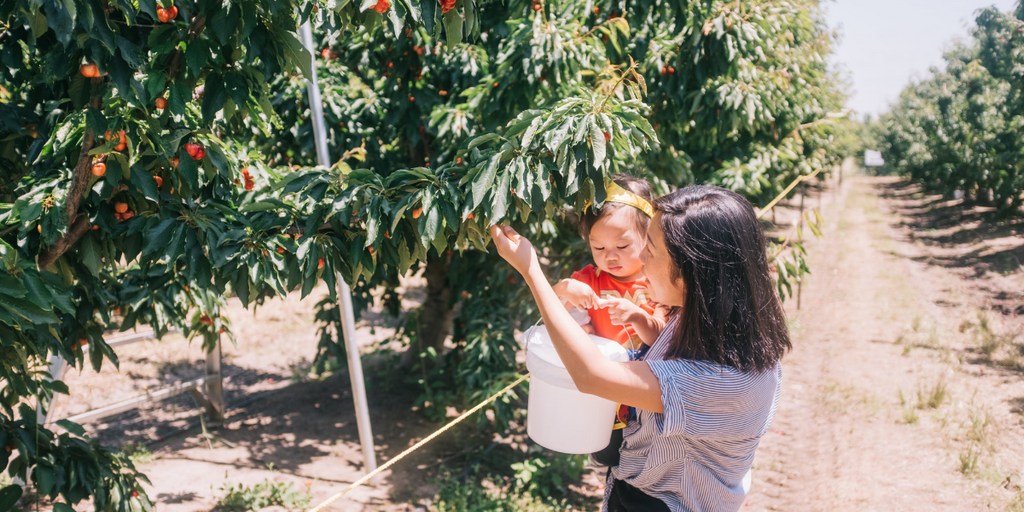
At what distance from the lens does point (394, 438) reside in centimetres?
520

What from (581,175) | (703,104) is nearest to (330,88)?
(703,104)

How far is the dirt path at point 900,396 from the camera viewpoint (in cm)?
412

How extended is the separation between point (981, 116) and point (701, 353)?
17.6 m

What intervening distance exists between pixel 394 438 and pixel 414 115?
8.44 feet

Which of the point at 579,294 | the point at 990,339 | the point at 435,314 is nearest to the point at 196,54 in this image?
the point at 579,294

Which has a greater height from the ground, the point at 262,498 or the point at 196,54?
the point at 196,54

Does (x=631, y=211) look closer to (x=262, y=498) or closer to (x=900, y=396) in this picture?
(x=262, y=498)

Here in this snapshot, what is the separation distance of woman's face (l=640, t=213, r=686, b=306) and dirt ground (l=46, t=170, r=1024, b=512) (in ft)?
10.1

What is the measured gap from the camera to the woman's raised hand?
4.75 ft

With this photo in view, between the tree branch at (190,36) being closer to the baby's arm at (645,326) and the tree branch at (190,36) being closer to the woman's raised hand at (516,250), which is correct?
the woman's raised hand at (516,250)

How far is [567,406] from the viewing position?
1735 millimetres

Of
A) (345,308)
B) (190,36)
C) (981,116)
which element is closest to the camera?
(190,36)

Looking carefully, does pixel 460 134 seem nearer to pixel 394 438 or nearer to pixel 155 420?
pixel 394 438

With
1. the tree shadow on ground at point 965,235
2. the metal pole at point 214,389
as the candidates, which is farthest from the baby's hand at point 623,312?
the tree shadow on ground at point 965,235
